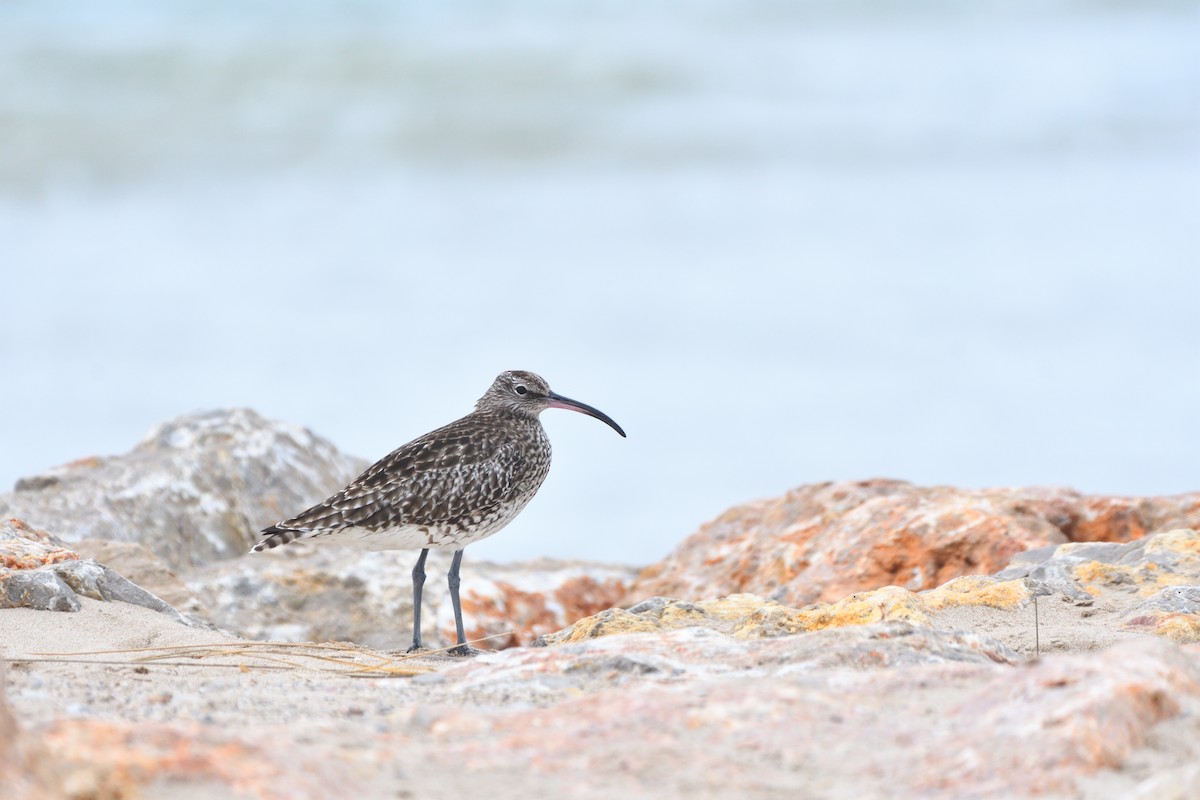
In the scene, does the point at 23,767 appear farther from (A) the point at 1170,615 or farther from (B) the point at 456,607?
(B) the point at 456,607

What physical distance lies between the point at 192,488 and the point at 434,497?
9.74 feet

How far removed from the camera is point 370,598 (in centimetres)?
867

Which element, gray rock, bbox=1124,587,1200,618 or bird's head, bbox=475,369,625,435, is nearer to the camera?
gray rock, bbox=1124,587,1200,618

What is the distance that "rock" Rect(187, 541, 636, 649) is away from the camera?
827 cm

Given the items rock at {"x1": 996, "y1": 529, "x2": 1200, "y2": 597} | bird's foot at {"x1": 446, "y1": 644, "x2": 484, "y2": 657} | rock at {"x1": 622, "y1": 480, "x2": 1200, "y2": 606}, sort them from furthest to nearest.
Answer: rock at {"x1": 622, "y1": 480, "x2": 1200, "y2": 606} < bird's foot at {"x1": 446, "y1": 644, "x2": 484, "y2": 657} < rock at {"x1": 996, "y1": 529, "x2": 1200, "y2": 597}

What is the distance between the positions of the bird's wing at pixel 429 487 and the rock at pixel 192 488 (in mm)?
2238

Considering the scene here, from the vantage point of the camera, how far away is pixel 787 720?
361 centimetres

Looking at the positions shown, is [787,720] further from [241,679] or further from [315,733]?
[241,679]

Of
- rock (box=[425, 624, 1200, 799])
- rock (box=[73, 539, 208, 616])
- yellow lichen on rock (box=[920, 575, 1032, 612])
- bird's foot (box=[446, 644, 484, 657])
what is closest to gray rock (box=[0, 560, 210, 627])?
rock (box=[73, 539, 208, 616])

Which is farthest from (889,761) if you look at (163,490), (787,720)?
(163,490)

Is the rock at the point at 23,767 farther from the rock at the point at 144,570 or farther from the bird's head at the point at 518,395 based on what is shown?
the bird's head at the point at 518,395

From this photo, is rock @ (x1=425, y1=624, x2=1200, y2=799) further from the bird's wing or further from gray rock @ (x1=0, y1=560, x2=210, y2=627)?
the bird's wing

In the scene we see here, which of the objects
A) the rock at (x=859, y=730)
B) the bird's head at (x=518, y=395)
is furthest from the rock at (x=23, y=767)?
the bird's head at (x=518, y=395)

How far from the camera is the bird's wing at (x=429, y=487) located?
7.26 m
